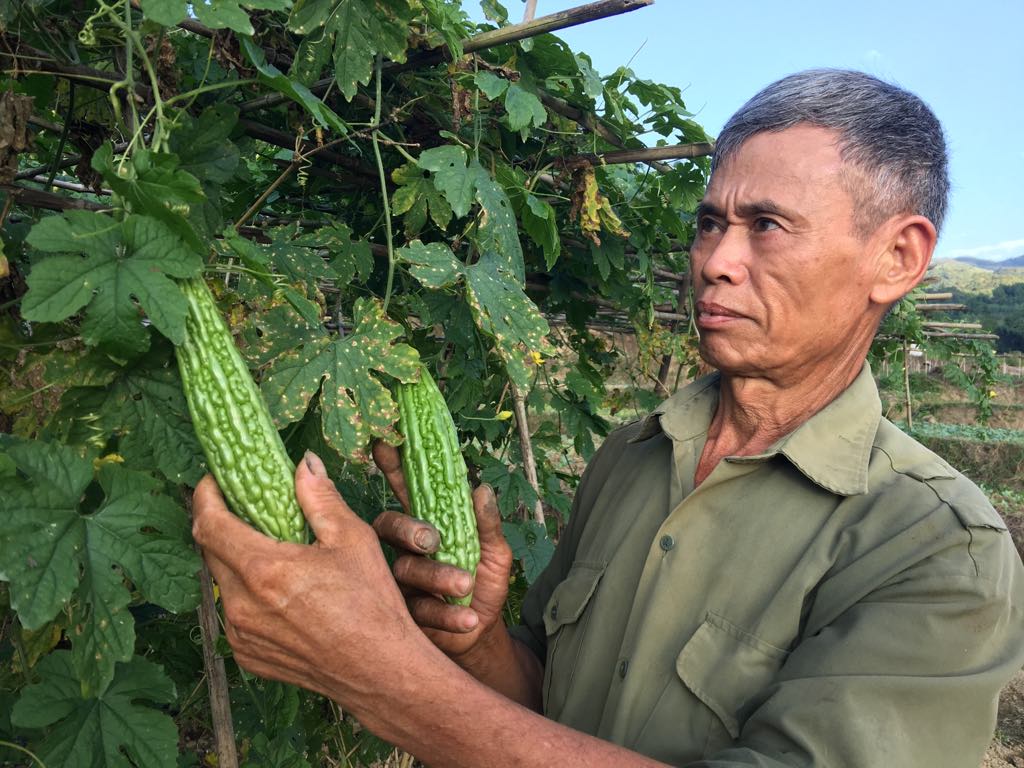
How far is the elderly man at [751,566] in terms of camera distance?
1232 millimetres

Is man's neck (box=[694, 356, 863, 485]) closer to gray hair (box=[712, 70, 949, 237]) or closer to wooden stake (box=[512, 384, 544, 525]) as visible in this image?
gray hair (box=[712, 70, 949, 237])

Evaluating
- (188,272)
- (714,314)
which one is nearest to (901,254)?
(714,314)

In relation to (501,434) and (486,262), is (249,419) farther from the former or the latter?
(501,434)

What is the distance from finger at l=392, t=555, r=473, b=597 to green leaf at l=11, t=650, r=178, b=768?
0.58 meters

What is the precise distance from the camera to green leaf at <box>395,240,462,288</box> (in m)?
1.72

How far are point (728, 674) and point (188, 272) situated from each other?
3.67ft

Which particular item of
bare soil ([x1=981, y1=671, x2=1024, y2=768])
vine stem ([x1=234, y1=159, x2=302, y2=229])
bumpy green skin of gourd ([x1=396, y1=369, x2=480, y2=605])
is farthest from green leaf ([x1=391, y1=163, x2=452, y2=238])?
bare soil ([x1=981, y1=671, x2=1024, y2=768])

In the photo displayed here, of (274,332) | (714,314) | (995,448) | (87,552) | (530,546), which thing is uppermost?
(714,314)

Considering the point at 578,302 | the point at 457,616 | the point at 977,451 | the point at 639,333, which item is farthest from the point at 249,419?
the point at 977,451

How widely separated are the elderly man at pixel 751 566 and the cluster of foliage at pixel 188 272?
238 mm

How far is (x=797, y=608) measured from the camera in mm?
1434

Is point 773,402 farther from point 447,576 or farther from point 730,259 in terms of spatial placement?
point 447,576

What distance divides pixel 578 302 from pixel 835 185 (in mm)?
2317

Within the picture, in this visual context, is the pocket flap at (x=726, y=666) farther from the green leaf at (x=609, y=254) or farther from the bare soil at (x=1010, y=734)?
the bare soil at (x=1010, y=734)
